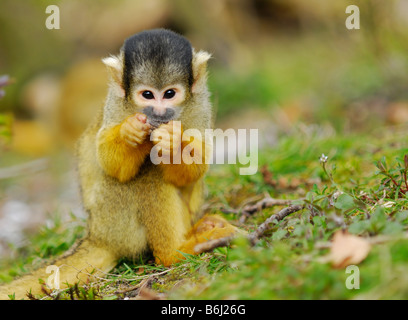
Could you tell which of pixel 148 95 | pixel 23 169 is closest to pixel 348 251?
pixel 148 95

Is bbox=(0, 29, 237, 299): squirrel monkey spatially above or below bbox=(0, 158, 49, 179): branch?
below

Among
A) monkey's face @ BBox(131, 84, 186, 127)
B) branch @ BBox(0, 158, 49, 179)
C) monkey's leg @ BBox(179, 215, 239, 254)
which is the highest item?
branch @ BBox(0, 158, 49, 179)

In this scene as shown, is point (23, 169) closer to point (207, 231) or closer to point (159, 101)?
point (159, 101)

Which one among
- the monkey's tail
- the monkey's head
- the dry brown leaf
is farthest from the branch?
the dry brown leaf

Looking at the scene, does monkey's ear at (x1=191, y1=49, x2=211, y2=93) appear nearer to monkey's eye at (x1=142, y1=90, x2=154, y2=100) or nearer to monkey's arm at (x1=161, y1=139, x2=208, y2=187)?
monkey's eye at (x1=142, y1=90, x2=154, y2=100)

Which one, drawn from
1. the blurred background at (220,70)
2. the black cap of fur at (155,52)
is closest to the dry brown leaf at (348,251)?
the black cap of fur at (155,52)

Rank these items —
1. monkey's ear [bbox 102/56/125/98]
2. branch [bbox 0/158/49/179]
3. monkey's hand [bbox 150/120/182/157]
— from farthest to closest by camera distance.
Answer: branch [bbox 0/158/49/179]
monkey's ear [bbox 102/56/125/98]
monkey's hand [bbox 150/120/182/157]

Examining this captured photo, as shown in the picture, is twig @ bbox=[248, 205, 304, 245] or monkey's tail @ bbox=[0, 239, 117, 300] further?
monkey's tail @ bbox=[0, 239, 117, 300]
